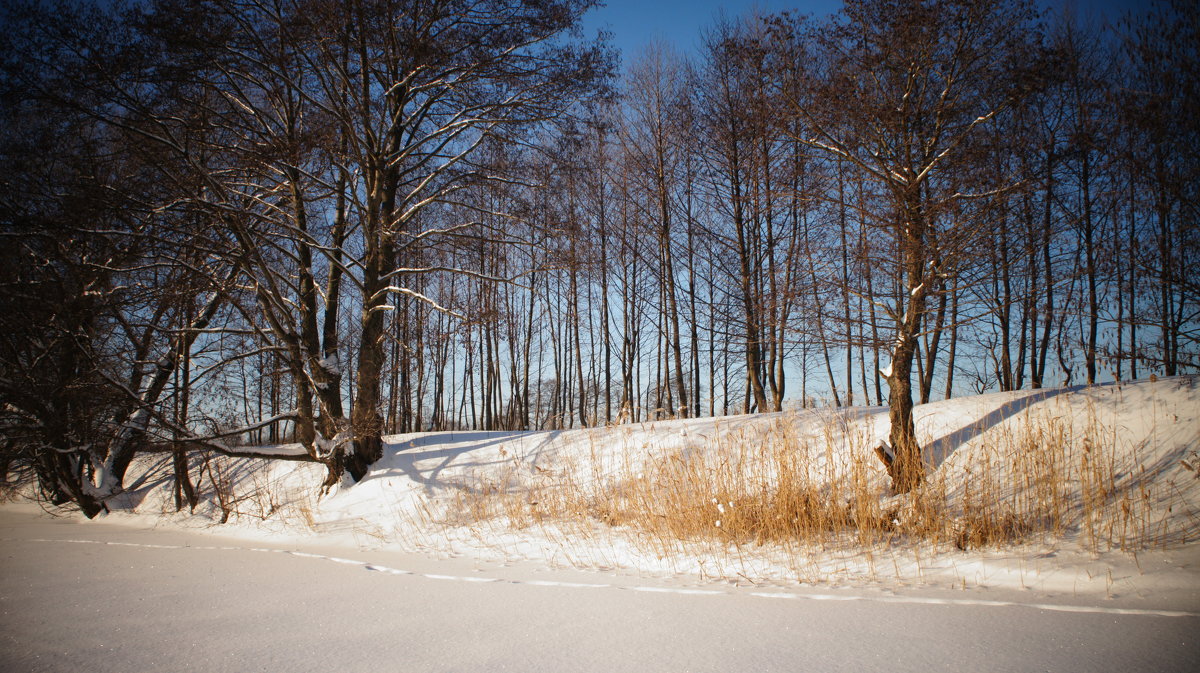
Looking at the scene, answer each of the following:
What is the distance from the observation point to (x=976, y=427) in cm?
580

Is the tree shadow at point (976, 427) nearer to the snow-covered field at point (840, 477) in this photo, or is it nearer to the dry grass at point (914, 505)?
the snow-covered field at point (840, 477)

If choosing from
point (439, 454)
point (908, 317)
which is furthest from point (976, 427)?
point (439, 454)

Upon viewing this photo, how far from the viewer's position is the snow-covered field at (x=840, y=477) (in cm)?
331

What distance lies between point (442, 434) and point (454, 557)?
17.0 feet

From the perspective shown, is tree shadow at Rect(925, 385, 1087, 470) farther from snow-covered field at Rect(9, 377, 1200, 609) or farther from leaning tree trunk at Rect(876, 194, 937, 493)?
leaning tree trunk at Rect(876, 194, 937, 493)

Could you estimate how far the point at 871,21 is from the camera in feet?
19.2

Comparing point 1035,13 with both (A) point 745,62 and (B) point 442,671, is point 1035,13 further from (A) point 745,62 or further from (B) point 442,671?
(B) point 442,671

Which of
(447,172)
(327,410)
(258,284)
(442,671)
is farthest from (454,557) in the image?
(447,172)

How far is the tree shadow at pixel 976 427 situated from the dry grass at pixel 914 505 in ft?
0.71

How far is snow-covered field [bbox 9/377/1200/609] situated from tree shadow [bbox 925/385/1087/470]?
3cm

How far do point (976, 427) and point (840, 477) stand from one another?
234 centimetres

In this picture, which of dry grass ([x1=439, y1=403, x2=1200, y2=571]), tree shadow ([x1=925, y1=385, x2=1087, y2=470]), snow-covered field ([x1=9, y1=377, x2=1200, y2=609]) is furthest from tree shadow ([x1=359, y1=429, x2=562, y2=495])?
tree shadow ([x1=925, y1=385, x2=1087, y2=470])

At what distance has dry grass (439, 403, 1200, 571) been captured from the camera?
3764 mm

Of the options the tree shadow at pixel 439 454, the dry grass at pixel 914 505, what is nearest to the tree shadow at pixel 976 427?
the dry grass at pixel 914 505
